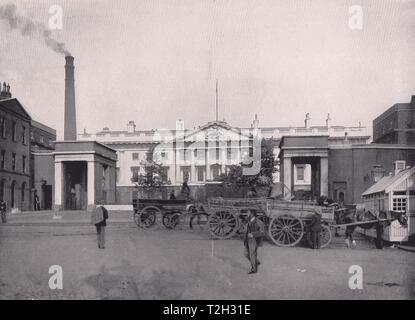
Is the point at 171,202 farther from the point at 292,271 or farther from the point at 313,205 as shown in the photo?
the point at 292,271

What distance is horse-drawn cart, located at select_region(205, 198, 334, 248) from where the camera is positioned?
532 inches

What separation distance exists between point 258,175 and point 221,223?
65.7 feet

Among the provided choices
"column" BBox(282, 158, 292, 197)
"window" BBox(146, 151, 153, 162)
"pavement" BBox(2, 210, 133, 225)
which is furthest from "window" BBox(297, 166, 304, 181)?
Result: "pavement" BBox(2, 210, 133, 225)

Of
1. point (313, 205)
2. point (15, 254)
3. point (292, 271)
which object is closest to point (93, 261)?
point (15, 254)

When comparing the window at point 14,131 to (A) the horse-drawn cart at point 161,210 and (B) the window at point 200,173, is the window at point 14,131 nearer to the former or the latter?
(A) the horse-drawn cart at point 161,210

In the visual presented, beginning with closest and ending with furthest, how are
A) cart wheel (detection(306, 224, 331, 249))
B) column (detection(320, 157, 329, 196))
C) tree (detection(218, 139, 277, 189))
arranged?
1. cart wheel (detection(306, 224, 331, 249))
2. tree (detection(218, 139, 277, 189))
3. column (detection(320, 157, 329, 196))

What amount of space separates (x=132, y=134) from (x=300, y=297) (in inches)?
1768

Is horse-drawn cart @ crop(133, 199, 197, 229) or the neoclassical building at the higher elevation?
the neoclassical building

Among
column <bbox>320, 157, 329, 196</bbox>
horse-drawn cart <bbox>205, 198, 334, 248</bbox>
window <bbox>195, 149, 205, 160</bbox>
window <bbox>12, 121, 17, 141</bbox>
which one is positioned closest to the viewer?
horse-drawn cart <bbox>205, 198, 334, 248</bbox>

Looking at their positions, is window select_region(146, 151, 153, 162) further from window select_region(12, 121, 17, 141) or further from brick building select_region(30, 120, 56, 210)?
window select_region(12, 121, 17, 141)

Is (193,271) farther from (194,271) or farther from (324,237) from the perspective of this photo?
(324,237)

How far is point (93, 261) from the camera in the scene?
10.6 meters

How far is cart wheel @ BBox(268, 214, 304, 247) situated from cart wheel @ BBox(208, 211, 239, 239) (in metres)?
1.53

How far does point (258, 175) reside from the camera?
1371 inches
